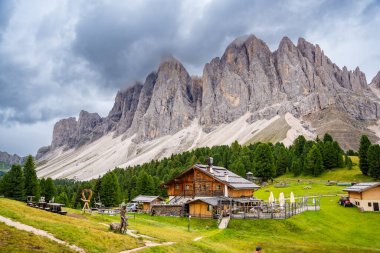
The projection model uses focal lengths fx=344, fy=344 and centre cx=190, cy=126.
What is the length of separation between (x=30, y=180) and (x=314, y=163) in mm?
79065

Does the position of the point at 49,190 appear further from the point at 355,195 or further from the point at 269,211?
the point at 355,195

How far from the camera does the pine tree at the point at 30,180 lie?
264ft

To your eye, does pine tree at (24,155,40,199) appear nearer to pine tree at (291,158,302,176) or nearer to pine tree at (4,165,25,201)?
pine tree at (4,165,25,201)

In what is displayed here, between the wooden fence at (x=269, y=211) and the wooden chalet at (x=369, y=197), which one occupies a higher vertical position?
the wooden chalet at (x=369, y=197)

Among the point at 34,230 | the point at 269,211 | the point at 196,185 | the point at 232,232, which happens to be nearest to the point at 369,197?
the point at 269,211

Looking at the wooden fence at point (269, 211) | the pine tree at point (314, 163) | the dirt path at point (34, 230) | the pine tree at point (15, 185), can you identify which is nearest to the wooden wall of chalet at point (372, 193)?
the wooden fence at point (269, 211)

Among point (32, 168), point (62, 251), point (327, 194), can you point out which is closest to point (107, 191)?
point (32, 168)

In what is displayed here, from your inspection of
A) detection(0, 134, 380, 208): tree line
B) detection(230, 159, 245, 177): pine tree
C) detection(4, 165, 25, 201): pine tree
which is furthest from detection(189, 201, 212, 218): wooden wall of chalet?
detection(230, 159, 245, 177): pine tree

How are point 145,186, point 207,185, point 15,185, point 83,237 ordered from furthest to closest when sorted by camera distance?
point 145,186
point 15,185
point 207,185
point 83,237

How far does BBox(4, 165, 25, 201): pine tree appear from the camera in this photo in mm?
78812

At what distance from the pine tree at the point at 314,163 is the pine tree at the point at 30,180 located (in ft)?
248

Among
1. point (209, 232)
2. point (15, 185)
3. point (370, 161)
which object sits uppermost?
point (370, 161)

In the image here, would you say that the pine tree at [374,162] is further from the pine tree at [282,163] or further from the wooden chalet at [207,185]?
the wooden chalet at [207,185]

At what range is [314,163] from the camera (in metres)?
105
